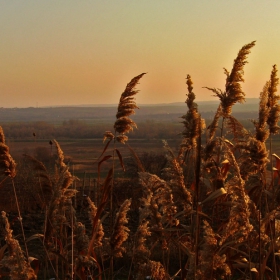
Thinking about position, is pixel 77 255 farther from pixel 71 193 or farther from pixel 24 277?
pixel 24 277

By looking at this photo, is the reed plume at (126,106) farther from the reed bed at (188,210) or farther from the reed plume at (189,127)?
the reed plume at (189,127)

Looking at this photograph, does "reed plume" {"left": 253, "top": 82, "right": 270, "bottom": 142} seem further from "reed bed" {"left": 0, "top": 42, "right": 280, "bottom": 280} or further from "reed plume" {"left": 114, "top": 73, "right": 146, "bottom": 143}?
"reed plume" {"left": 114, "top": 73, "right": 146, "bottom": 143}

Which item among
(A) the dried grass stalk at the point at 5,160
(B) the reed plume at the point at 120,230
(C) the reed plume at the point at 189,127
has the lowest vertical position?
(B) the reed plume at the point at 120,230

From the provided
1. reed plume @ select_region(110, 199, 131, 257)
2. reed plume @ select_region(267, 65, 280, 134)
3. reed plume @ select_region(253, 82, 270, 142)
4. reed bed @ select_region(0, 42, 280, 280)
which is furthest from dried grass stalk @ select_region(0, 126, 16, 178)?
reed plume @ select_region(267, 65, 280, 134)

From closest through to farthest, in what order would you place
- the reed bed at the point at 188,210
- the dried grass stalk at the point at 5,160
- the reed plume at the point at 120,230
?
the reed bed at the point at 188,210 < the dried grass stalk at the point at 5,160 < the reed plume at the point at 120,230

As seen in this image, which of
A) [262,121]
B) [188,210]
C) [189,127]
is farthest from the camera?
[189,127]

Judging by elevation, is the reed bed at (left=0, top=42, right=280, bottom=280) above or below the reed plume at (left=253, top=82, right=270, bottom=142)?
below

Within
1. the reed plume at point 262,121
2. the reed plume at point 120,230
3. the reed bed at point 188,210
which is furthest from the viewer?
the reed plume at point 120,230

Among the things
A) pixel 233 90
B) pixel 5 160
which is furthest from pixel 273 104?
pixel 5 160

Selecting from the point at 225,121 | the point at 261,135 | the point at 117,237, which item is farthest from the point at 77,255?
the point at 225,121

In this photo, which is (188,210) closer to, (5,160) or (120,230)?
(120,230)

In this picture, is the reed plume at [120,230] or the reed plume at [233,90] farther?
the reed plume at [233,90]

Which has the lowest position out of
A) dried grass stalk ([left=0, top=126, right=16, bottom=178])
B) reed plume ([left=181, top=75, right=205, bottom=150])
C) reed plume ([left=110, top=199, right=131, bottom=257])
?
reed plume ([left=110, top=199, right=131, bottom=257])

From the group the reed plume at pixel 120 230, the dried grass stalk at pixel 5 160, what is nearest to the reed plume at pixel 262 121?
the reed plume at pixel 120 230
